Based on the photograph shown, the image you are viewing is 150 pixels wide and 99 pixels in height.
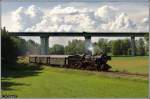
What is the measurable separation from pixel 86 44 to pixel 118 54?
1923 mm

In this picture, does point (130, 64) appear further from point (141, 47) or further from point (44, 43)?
point (44, 43)

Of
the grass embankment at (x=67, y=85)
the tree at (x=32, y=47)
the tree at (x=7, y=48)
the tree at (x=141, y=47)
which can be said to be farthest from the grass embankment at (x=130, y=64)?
the tree at (x=7, y=48)

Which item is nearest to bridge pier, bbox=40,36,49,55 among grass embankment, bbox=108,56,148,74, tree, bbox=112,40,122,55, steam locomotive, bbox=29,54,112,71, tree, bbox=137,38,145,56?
steam locomotive, bbox=29,54,112,71

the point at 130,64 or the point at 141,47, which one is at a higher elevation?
the point at 141,47

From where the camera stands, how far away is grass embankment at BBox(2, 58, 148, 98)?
1772 centimetres

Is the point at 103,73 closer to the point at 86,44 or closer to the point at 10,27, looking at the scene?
the point at 86,44

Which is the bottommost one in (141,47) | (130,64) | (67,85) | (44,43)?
(67,85)

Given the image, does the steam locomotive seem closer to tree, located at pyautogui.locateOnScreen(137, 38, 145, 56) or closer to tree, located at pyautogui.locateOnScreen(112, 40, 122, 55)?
tree, located at pyautogui.locateOnScreen(112, 40, 122, 55)

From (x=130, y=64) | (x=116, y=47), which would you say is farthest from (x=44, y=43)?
(x=130, y=64)

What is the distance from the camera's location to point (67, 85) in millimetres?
18641

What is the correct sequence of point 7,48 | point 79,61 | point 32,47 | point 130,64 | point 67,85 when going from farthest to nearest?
point 79,61
point 130,64
point 7,48
point 32,47
point 67,85

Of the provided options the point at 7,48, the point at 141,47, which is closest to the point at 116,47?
the point at 141,47

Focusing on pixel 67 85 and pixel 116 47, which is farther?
pixel 116 47

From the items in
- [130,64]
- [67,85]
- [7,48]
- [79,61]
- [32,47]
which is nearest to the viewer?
[67,85]
